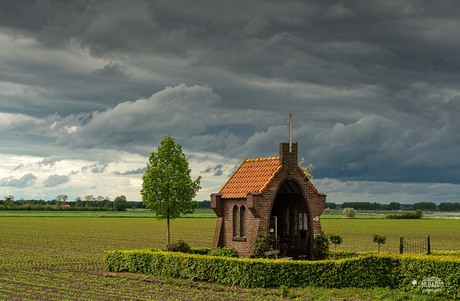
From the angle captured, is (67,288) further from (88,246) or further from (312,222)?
(88,246)

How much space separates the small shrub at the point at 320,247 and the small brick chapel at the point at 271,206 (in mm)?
361

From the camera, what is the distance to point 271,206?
35.8 meters

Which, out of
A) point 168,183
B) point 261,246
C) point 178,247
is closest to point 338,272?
point 261,246

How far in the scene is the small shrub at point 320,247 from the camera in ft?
125

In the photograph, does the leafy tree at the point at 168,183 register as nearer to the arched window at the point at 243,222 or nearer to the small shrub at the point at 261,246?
the arched window at the point at 243,222

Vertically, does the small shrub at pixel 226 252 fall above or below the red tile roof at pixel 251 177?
below

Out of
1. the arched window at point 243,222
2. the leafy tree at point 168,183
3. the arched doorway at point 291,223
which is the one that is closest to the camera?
the arched window at point 243,222

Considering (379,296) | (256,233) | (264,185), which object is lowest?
(379,296)

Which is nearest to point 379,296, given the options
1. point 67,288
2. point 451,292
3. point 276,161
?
point 451,292

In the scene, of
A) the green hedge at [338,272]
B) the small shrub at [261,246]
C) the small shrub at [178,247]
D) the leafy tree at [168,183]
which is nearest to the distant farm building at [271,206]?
the small shrub at [261,246]

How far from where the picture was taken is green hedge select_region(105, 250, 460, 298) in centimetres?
3042

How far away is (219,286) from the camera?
3180 cm

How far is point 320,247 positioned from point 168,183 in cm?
1449

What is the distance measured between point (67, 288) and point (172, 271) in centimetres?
638
